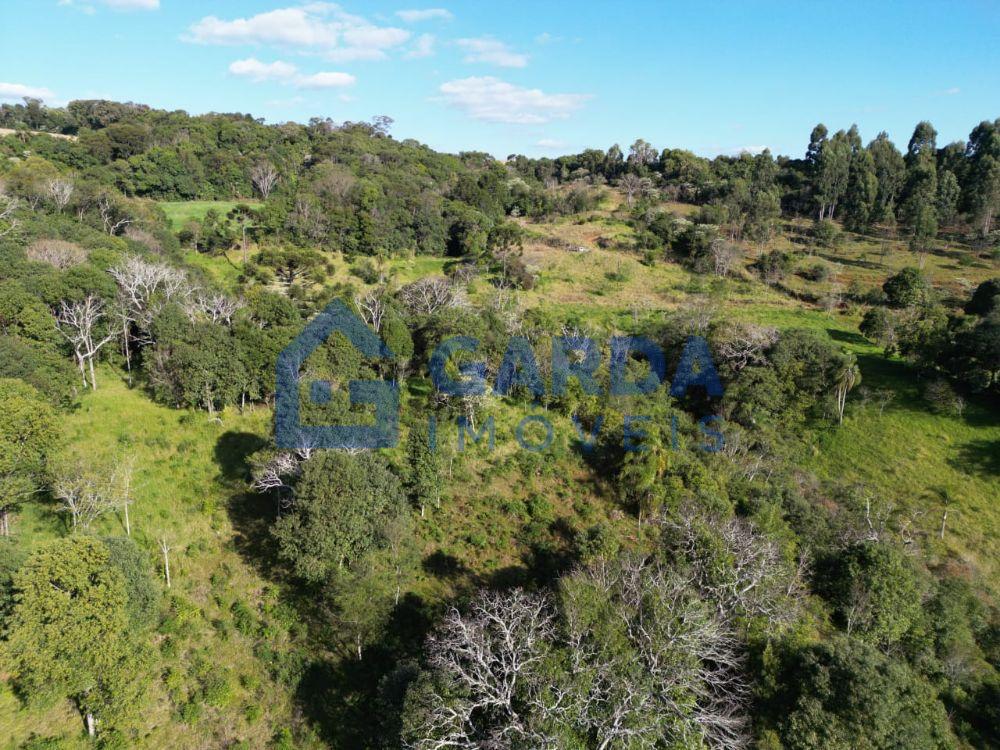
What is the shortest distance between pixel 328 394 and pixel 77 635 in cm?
1477

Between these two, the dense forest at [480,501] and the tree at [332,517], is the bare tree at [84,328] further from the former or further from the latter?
the tree at [332,517]

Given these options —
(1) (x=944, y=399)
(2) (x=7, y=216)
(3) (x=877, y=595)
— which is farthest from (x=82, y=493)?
(1) (x=944, y=399)

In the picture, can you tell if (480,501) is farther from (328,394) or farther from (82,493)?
(82,493)

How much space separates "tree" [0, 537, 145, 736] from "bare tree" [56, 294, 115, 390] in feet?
66.2

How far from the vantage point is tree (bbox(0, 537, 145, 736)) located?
51.4ft

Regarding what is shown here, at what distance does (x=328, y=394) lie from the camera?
1131 inches

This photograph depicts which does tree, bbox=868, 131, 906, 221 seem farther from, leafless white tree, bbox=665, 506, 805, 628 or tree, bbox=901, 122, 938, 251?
leafless white tree, bbox=665, 506, 805, 628

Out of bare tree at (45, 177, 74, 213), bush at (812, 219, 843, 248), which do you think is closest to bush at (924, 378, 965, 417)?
bush at (812, 219, 843, 248)

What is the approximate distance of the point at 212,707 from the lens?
18469 mm

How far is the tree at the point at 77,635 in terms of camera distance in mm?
15680

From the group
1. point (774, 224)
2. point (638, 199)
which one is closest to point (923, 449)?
point (774, 224)

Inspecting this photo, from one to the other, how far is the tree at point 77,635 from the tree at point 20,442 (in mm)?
6329

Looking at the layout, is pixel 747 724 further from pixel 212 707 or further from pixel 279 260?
pixel 279 260

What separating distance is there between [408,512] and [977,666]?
24.7m
